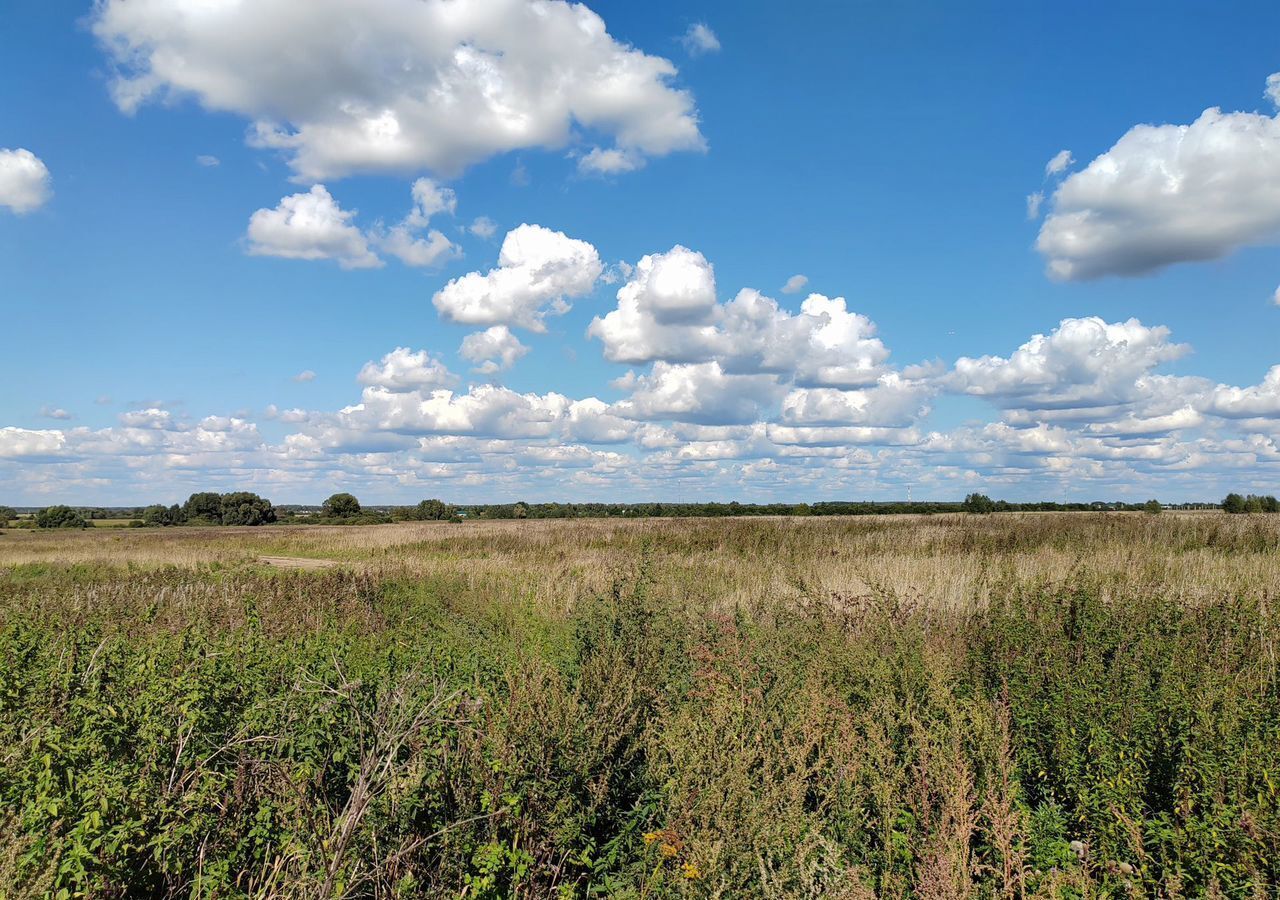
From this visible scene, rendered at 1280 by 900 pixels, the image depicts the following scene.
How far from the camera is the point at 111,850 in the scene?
9.78 feet

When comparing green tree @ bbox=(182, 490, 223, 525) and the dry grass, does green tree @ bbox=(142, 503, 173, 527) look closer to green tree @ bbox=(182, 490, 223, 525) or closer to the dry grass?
green tree @ bbox=(182, 490, 223, 525)

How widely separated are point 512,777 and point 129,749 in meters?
2.16

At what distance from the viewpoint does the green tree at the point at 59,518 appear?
7564cm

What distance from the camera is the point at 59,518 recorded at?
78.1 meters

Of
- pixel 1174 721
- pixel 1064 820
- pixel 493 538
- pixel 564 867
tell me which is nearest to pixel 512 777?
pixel 564 867

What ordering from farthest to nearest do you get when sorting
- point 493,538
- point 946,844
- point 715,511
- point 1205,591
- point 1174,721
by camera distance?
point 715,511
point 493,538
point 1205,591
point 1174,721
point 946,844

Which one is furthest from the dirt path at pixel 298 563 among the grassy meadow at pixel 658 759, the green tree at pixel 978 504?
the green tree at pixel 978 504

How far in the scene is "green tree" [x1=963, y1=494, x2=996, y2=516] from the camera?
4612 cm

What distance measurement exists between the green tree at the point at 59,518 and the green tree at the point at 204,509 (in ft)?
33.5

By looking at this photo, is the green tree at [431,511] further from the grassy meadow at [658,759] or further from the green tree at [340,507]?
the grassy meadow at [658,759]

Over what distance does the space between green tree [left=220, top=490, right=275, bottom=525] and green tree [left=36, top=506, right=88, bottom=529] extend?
13214mm

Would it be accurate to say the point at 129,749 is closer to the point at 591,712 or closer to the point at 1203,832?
the point at 591,712

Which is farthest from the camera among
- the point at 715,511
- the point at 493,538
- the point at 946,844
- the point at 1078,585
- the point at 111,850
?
the point at 715,511

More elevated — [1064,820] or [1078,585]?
[1078,585]
